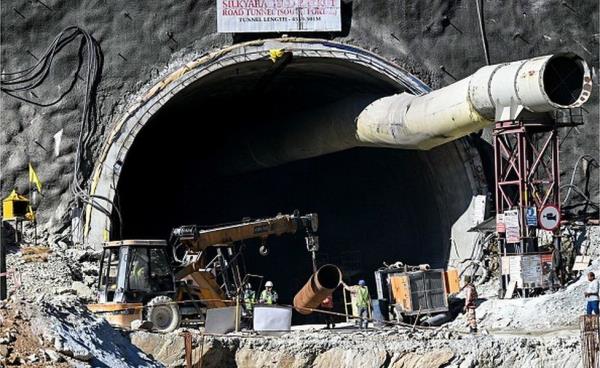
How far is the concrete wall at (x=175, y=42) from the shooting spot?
26.8 metres

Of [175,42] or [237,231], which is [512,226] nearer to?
[237,231]

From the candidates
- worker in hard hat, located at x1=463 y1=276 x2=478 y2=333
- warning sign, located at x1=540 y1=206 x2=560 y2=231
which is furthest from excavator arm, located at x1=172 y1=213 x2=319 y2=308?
warning sign, located at x1=540 y1=206 x2=560 y2=231

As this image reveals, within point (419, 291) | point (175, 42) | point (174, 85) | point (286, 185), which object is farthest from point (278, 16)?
point (286, 185)

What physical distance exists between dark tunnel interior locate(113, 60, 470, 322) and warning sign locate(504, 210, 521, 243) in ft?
14.6

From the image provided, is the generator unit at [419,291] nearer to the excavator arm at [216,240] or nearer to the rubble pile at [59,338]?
the excavator arm at [216,240]

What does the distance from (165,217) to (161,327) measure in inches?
540

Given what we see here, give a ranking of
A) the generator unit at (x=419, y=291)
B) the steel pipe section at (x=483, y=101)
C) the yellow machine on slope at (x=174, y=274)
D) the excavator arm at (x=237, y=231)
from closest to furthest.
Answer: the steel pipe section at (x=483, y=101) < the yellow machine on slope at (x=174, y=274) < the excavator arm at (x=237, y=231) < the generator unit at (x=419, y=291)

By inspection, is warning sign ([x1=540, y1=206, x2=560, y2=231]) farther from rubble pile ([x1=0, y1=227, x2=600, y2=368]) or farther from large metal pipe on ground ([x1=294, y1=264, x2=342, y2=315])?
large metal pipe on ground ([x1=294, y1=264, x2=342, y2=315])

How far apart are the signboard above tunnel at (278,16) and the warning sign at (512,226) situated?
638 cm

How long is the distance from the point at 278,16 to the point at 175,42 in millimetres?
2335

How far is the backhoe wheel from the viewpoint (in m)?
22.0

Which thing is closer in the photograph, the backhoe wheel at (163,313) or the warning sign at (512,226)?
the backhoe wheel at (163,313)

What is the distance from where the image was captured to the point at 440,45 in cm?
2917

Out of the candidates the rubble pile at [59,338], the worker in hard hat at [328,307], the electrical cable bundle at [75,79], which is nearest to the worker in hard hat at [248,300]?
the worker in hard hat at [328,307]
